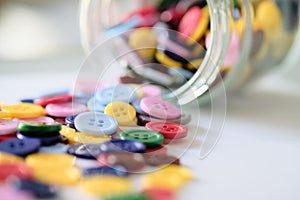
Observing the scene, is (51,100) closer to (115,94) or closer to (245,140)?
(115,94)

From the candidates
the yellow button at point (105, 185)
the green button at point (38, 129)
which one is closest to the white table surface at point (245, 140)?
the yellow button at point (105, 185)

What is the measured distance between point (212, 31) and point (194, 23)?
4.0 inches

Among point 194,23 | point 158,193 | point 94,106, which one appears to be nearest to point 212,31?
point 194,23

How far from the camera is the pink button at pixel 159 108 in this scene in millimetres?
734

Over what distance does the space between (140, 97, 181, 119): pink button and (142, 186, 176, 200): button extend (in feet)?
0.67

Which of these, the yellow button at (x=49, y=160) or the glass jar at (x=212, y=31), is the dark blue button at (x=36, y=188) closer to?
the yellow button at (x=49, y=160)

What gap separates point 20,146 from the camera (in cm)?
60

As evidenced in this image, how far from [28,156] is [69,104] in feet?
0.67

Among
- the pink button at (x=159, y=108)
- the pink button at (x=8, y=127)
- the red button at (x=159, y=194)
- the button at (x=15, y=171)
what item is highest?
Answer: the pink button at (x=159, y=108)

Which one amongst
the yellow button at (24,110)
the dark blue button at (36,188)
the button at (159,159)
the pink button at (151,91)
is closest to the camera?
the dark blue button at (36,188)

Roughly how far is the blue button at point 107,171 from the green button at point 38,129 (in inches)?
3.3

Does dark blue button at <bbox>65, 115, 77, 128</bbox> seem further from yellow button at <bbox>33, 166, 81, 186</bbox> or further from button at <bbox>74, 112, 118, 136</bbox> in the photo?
yellow button at <bbox>33, 166, 81, 186</bbox>

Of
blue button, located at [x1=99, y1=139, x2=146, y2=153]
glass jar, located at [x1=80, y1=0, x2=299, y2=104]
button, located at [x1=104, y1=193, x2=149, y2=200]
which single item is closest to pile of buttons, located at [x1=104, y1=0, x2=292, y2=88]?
glass jar, located at [x1=80, y1=0, x2=299, y2=104]

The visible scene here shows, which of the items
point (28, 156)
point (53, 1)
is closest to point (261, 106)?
point (28, 156)
